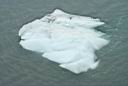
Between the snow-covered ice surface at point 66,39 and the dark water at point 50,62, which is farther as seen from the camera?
the snow-covered ice surface at point 66,39

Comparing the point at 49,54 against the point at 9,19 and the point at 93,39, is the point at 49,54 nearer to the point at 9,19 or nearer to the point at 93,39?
the point at 93,39

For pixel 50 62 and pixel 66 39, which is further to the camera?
pixel 66 39

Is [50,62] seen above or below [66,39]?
below

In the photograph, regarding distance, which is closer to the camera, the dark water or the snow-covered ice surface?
the dark water

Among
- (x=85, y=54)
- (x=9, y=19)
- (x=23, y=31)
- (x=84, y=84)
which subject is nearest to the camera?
(x=84, y=84)

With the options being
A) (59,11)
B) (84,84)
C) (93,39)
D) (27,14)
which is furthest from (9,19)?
(84,84)
